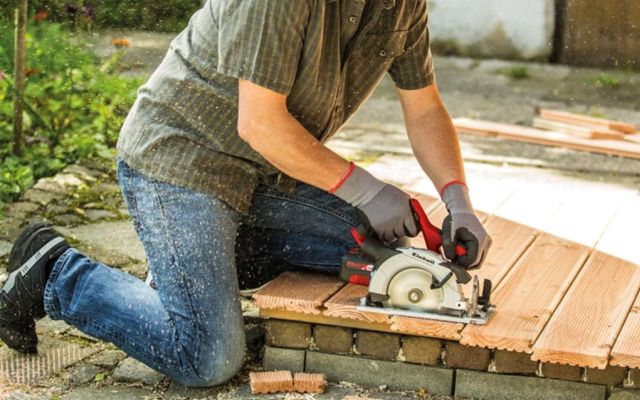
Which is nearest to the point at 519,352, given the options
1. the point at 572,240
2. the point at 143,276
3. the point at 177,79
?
the point at 572,240

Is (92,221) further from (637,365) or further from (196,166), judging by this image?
(637,365)

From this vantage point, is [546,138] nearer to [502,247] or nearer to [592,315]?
[502,247]

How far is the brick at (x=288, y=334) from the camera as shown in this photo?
319 cm

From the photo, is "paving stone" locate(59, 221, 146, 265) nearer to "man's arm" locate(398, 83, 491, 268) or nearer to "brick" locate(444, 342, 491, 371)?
"man's arm" locate(398, 83, 491, 268)

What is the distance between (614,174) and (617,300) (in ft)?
8.06

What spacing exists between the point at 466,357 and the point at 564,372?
0.91 feet

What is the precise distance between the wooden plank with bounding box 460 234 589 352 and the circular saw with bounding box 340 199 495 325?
6cm

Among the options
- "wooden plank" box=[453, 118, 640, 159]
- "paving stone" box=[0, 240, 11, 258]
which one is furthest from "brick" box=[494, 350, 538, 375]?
"wooden plank" box=[453, 118, 640, 159]

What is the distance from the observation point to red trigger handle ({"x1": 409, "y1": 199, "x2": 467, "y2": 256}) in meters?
3.08

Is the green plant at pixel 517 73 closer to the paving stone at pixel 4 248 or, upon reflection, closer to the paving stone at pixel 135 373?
the paving stone at pixel 4 248

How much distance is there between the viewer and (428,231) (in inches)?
123

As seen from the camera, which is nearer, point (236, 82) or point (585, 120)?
point (236, 82)

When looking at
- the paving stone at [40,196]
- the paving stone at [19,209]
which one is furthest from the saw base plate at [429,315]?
the paving stone at [40,196]

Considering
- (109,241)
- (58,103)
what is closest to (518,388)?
(109,241)
